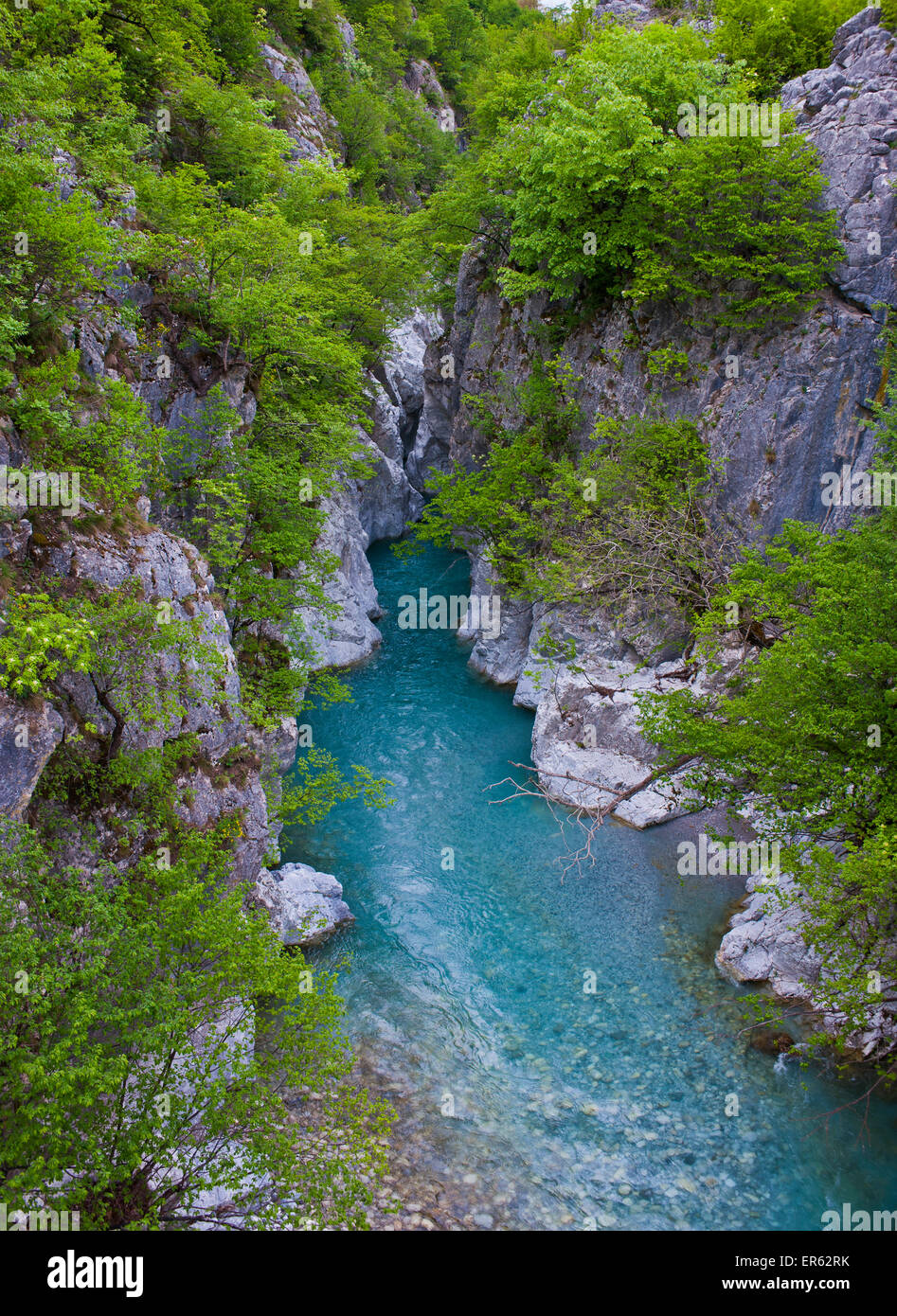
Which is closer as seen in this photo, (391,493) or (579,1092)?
(579,1092)

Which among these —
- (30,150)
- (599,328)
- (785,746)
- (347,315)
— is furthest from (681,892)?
(347,315)

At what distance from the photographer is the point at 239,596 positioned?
15.3 meters

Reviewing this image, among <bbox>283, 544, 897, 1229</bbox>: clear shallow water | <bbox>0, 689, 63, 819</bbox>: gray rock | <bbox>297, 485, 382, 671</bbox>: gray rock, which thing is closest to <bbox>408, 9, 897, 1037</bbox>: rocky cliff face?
<bbox>283, 544, 897, 1229</bbox>: clear shallow water

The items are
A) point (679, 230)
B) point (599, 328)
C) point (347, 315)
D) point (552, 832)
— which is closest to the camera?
point (552, 832)

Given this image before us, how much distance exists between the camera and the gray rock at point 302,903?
42.9 ft

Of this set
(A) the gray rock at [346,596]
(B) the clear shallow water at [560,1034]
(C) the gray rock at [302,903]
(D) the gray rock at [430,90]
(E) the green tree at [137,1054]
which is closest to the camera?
(E) the green tree at [137,1054]

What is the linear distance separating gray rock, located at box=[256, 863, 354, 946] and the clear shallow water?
430 millimetres

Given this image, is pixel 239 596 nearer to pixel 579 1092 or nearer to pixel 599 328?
pixel 579 1092

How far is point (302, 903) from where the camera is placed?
13719 mm

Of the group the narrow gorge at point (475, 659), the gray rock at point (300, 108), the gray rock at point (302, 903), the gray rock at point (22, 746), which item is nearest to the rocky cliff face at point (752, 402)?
the narrow gorge at point (475, 659)

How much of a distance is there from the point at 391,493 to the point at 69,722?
25.3 m

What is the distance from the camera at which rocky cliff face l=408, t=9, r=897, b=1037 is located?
16.0m

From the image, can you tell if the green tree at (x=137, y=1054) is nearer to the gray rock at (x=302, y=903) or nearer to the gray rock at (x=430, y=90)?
the gray rock at (x=302, y=903)

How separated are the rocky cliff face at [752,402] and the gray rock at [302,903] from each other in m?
4.68
